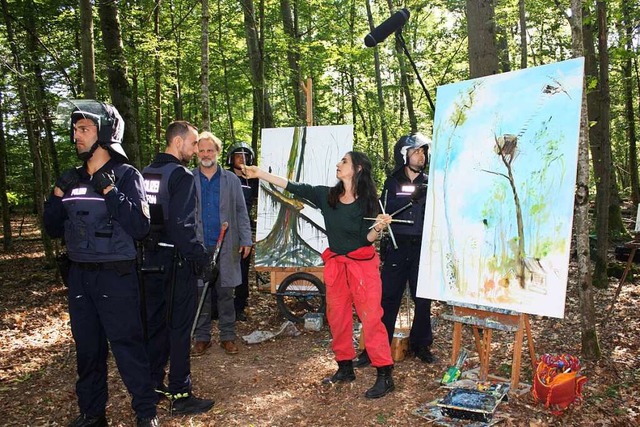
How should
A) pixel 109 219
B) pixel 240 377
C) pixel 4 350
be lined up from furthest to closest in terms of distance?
pixel 4 350, pixel 240 377, pixel 109 219

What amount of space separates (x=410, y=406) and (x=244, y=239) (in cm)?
248

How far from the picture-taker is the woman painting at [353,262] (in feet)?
12.4

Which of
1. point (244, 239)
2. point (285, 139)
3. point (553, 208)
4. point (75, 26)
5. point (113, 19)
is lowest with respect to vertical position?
point (244, 239)

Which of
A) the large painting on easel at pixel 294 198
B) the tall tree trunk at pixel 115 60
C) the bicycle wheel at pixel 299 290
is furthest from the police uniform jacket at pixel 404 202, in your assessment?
the tall tree trunk at pixel 115 60

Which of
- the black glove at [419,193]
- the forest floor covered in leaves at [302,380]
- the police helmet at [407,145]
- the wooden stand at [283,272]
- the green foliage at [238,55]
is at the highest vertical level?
the green foliage at [238,55]

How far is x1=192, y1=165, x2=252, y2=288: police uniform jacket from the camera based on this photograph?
4949 millimetres

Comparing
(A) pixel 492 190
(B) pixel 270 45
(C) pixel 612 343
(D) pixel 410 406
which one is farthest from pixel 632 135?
(D) pixel 410 406

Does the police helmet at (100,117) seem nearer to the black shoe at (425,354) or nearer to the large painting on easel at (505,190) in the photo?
the large painting on easel at (505,190)

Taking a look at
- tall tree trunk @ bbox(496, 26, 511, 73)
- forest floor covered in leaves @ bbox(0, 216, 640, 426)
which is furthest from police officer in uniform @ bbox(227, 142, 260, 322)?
tall tree trunk @ bbox(496, 26, 511, 73)

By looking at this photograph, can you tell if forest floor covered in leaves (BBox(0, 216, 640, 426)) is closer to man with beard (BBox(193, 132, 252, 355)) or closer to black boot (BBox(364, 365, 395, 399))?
black boot (BBox(364, 365, 395, 399))

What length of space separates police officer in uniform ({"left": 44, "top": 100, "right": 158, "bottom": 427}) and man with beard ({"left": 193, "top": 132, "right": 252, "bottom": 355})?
64.6 inches

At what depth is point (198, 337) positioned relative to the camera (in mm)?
4902

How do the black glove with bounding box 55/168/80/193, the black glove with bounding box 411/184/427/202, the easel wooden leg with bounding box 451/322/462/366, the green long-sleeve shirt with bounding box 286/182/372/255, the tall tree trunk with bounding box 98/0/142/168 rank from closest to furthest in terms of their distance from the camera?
the black glove with bounding box 55/168/80/193 → the green long-sleeve shirt with bounding box 286/182/372/255 → the easel wooden leg with bounding box 451/322/462/366 → the black glove with bounding box 411/184/427/202 → the tall tree trunk with bounding box 98/0/142/168

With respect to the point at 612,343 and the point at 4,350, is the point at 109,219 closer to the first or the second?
the point at 4,350
